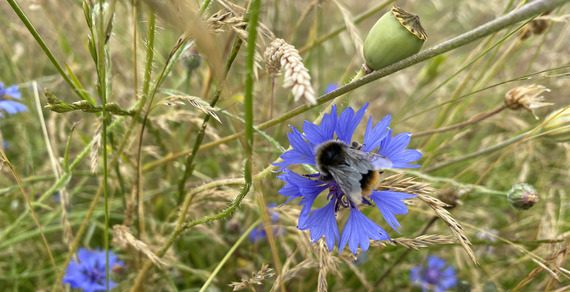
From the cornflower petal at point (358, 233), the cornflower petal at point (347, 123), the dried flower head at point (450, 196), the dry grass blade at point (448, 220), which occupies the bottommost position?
the dried flower head at point (450, 196)

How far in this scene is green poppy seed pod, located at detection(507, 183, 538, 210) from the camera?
110 cm

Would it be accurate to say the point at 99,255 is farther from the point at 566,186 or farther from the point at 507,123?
the point at 566,186

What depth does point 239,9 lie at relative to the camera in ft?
2.89

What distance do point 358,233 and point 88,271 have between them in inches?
38.2

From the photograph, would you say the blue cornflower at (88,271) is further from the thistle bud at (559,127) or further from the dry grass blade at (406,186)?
the thistle bud at (559,127)

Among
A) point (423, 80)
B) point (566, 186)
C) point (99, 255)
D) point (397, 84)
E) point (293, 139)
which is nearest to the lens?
point (293, 139)

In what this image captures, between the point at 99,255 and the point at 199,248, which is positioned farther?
the point at 199,248

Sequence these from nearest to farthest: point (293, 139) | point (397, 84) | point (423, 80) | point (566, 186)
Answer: point (293, 139) → point (423, 80) → point (566, 186) → point (397, 84)

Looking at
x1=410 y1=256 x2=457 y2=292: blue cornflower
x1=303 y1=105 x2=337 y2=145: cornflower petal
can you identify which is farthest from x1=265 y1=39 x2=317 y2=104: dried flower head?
x1=410 y1=256 x2=457 y2=292: blue cornflower

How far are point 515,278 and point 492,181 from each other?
0.45m

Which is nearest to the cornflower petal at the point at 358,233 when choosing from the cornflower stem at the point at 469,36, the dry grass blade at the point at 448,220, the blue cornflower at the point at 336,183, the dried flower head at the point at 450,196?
the blue cornflower at the point at 336,183

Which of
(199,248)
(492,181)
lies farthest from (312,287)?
(492,181)

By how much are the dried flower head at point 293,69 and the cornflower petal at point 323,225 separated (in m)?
0.29

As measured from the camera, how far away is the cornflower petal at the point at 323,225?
0.79 meters
